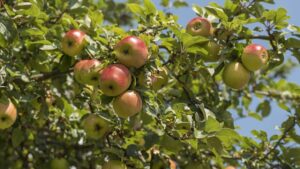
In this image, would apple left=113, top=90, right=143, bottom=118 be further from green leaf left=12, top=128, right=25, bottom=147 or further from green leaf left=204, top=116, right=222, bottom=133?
green leaf left=12, top=128, right=25, bottom=147

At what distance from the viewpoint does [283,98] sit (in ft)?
16.1

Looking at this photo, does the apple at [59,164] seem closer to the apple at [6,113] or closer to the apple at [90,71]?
the apple at [6,113]

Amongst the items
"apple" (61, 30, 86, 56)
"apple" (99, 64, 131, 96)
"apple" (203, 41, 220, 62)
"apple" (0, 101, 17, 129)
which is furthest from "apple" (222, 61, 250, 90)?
"apple" (0, 101, 17, 129)

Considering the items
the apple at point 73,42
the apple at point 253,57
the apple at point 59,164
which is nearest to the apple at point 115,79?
the apple at point 73,42

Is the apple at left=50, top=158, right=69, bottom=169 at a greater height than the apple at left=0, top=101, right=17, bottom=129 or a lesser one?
lesser

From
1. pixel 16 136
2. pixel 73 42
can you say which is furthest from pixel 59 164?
pixel 73 42

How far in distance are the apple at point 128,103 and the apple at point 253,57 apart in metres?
0.69

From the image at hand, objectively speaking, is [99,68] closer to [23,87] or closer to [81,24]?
[81,24]

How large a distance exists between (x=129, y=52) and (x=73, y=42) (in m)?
0.49

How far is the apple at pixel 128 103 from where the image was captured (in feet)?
8.27

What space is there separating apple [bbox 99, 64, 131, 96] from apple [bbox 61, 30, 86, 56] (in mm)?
359

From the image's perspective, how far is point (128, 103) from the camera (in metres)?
2.52

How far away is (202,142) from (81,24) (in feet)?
3.18

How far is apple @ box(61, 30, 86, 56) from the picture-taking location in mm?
2895
